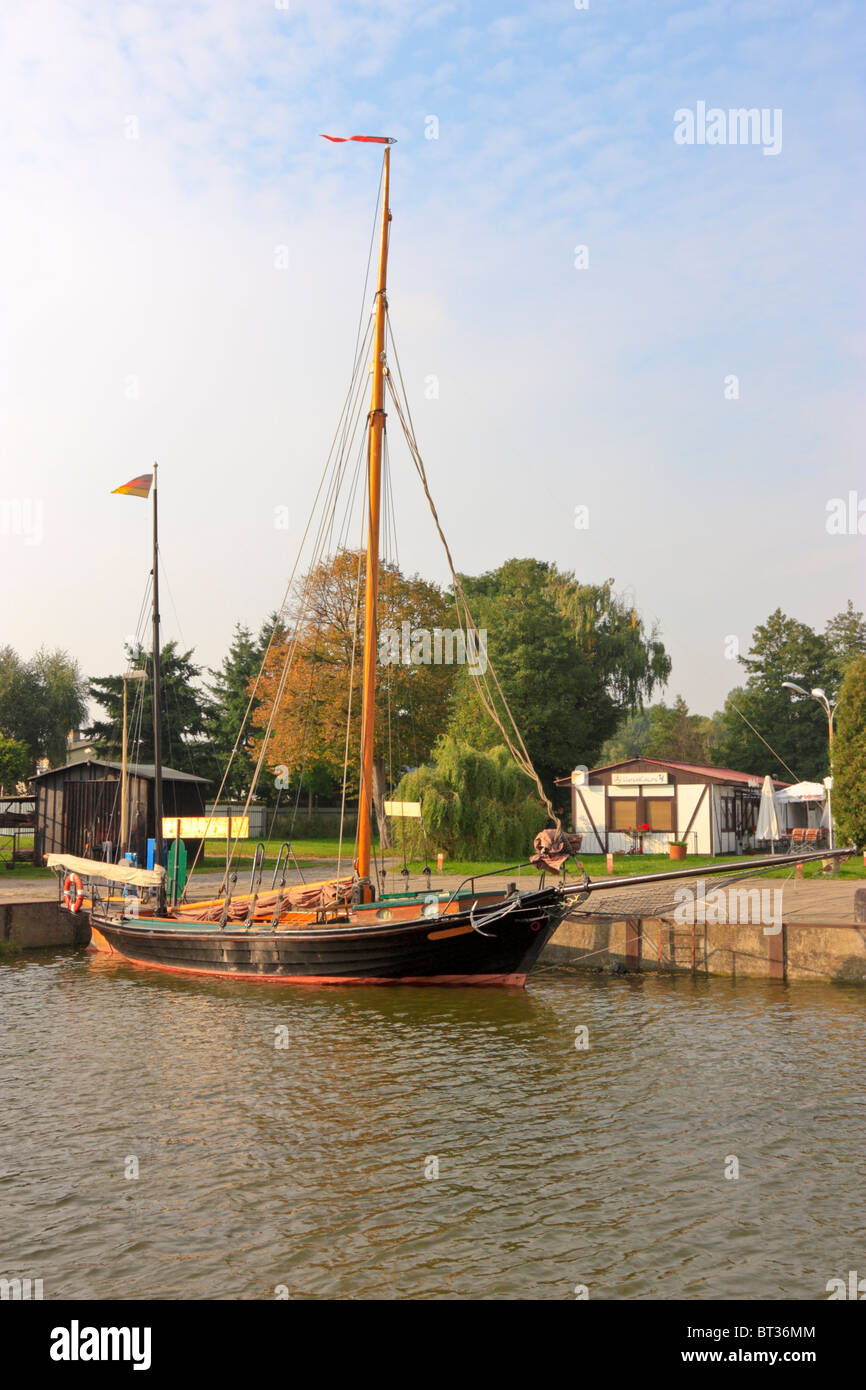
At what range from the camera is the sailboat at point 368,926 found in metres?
18.5

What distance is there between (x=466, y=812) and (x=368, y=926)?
17191 mm

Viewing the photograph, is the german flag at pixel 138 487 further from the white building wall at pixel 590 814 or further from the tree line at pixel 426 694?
the white building wall at pixel 590 814

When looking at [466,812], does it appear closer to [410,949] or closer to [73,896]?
[73,896]

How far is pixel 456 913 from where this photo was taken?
728 inches

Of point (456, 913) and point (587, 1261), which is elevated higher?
point (456, 913)

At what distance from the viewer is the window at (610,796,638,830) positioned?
39.4m

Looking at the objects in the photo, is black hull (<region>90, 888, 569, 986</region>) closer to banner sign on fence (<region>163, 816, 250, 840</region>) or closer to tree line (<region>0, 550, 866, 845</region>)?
banner sign on fence (<region>163, 816, 250, 840</region>)

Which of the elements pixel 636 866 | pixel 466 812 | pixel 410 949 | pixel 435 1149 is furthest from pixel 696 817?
pixel 435 1149

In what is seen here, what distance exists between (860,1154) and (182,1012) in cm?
1071

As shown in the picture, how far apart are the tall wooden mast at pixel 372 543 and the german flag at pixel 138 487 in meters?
6.53

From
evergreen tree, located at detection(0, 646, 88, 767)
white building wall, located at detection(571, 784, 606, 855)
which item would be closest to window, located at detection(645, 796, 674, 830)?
white building wall, located at detection(571, 784, 606, 855)

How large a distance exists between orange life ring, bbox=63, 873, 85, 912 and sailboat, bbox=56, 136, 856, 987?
4.00ft
